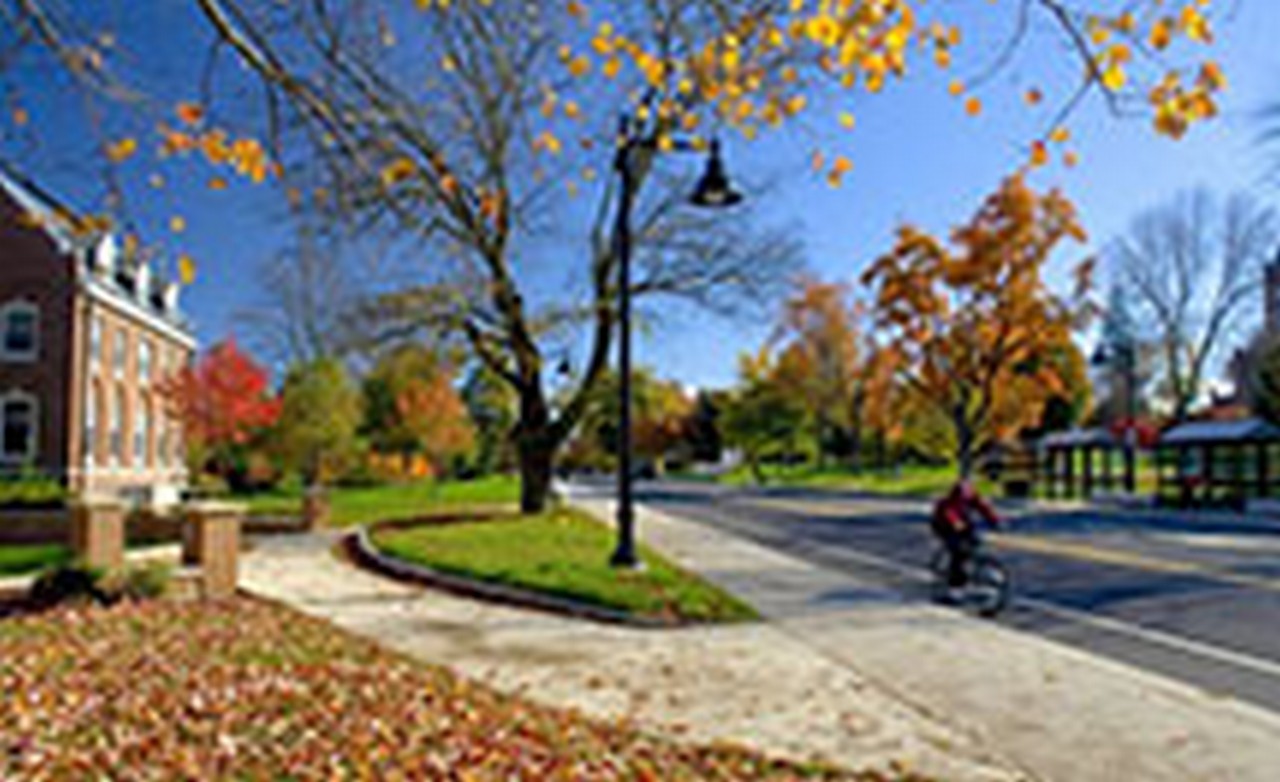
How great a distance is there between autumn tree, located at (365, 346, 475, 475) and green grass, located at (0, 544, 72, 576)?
26.0 feet

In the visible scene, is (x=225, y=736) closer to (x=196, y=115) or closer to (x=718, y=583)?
(x=196, y=115)

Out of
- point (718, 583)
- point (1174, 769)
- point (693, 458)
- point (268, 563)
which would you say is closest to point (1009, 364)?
point (718, 583)

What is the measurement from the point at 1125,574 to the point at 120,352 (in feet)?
121

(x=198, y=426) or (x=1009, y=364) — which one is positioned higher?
(x=1009, y=364)

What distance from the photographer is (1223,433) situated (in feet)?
105

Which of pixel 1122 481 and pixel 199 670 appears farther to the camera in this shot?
pixel 1122 481

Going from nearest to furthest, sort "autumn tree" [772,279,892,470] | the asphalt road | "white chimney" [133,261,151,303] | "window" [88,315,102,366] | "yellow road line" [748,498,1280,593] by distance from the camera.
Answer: the asphalt road < "yellow road line" [748,498,1280,593] < "window" [88,315,102,366] < "white chimney" [133,261,151,303] < "autumn tree" [772,279,892,470]

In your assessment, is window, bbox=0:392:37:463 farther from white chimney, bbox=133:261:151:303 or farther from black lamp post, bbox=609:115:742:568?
black lamp post, bbox=609:115:742:568

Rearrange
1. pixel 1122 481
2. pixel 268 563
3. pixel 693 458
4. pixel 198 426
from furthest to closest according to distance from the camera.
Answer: pixel 693 458 < pixel 1122 481 < pixel 198 426 < pixel 268 563

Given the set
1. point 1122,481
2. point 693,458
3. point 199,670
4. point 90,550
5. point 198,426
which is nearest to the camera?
point 199,670

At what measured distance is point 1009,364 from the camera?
38344 mm

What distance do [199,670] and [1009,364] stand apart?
36.8m

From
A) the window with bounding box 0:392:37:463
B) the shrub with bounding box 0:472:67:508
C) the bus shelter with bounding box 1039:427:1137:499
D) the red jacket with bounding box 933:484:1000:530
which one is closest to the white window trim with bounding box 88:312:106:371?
A: the window with bounding box 0:392:37:463

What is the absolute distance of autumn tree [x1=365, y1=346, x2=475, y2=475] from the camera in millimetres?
32706
